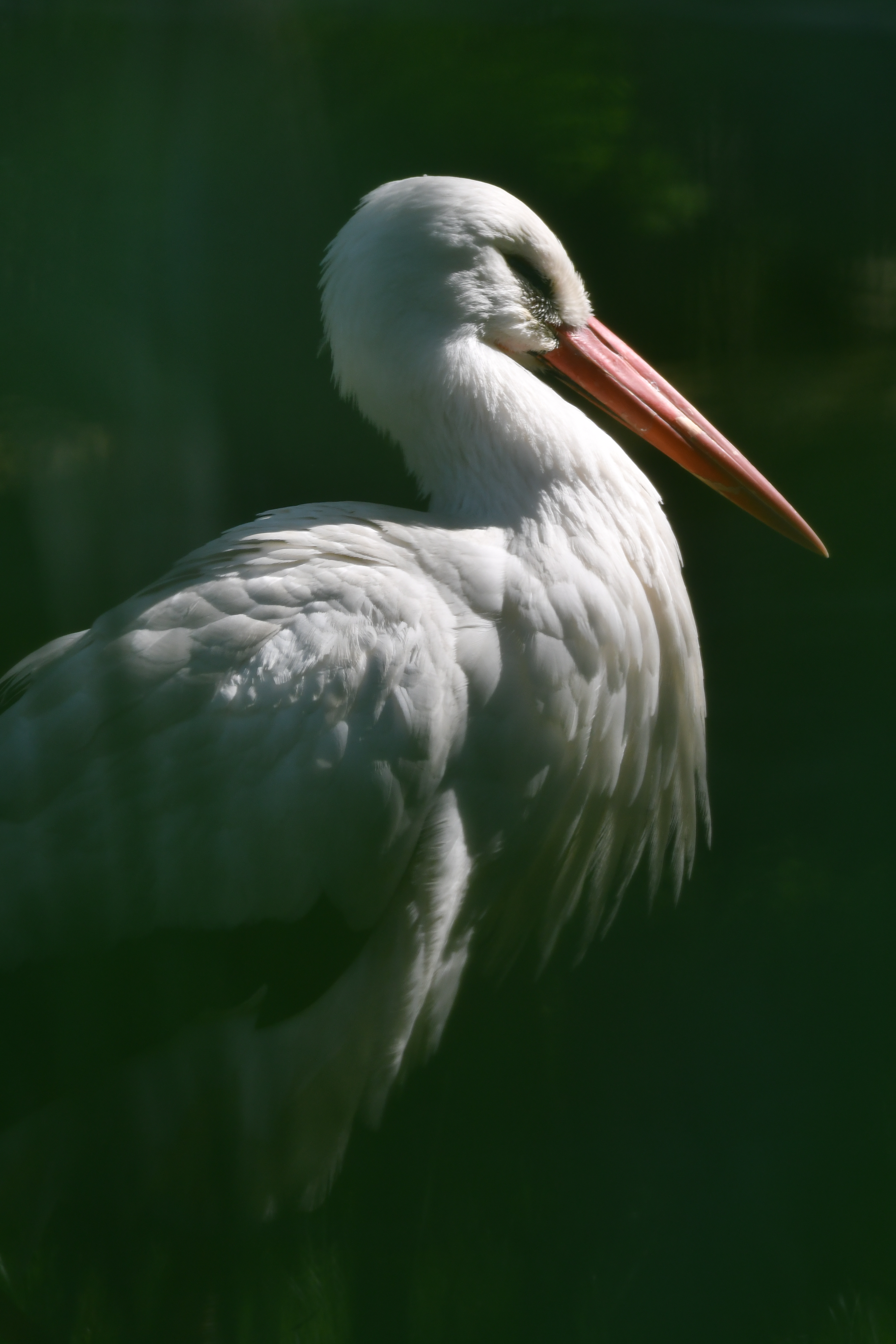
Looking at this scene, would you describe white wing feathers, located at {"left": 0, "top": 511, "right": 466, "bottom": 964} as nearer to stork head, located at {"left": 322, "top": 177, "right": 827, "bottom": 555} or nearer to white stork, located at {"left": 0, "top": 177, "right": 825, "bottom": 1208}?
white stork, located at {"left": 0, "top": 177, "right": 825, "bottom": 1208}

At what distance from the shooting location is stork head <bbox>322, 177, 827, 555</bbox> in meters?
0.89

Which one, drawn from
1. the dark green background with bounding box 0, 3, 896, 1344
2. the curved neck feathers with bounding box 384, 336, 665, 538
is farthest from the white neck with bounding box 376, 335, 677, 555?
the dark green background with bounding box 0, 3, 896, 1344

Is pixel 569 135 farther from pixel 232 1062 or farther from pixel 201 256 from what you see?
pixel 232 1062

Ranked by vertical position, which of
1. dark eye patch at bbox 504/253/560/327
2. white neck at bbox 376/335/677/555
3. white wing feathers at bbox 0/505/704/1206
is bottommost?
white wing feathers at bbox 0/505/704/1206

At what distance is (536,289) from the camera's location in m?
0.97

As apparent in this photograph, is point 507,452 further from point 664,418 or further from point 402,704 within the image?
point 402,704

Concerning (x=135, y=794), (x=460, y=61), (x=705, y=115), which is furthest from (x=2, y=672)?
(x=705, y=115)

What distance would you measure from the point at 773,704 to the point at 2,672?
28.2 inches

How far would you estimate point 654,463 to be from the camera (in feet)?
3.43

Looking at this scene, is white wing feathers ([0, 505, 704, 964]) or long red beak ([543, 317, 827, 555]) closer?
white wing feathers ([0, 505, 704, 964])

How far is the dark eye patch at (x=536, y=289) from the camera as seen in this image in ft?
3.11

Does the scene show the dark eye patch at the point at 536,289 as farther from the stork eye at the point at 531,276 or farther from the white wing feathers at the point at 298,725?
the white wing feathers at the point at 298,725

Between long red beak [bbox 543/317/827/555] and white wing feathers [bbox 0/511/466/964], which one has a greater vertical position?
long red beak [bbox 543/317/827/555]

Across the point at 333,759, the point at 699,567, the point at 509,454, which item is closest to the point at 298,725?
the point at 333,759
